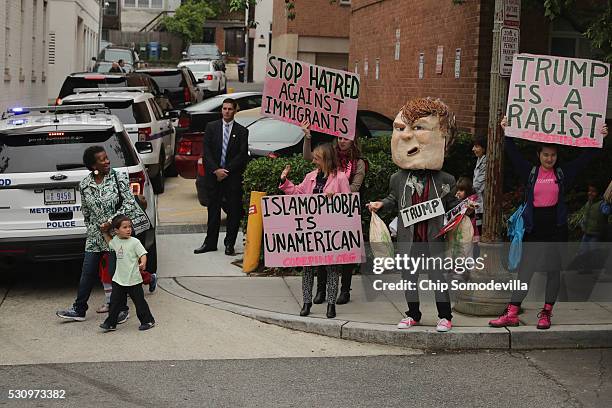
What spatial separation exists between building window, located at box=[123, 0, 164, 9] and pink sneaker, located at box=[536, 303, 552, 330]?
66303 mm

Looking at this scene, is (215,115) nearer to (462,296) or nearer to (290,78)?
(290,78)

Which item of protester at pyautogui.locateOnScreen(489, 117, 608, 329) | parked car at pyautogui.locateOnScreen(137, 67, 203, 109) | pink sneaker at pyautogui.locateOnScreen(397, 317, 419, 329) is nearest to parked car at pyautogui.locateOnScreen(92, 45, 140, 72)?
parked car at pyautogui.locateOnScreen(137, 67, 203, 109)

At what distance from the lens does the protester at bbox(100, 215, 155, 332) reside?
7.97 metres

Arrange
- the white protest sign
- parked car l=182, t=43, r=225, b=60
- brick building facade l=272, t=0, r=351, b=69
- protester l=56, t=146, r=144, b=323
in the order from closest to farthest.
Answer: the white protest sign, protester l=56, t=146, r=144, b=323, brick building facade l=272, t=0, r=351, b=69, parked car l=182, t=43, r=225, b=60

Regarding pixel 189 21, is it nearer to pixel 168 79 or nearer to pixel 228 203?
pixel 168 79

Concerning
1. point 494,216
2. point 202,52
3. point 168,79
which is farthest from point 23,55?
point 202,52

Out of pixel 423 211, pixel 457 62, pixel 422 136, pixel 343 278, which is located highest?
pixel 457 62

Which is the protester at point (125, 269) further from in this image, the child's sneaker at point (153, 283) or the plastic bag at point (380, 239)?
the plastic bag at point (380, 239)

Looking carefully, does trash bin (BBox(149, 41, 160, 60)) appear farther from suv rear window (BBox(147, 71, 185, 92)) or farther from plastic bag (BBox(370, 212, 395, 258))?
plastic bag (BBox(370, 212, 395, 258))

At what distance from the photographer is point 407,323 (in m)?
7.87

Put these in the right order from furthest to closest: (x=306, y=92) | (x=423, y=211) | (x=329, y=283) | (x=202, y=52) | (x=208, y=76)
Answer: (x=202, y=52)
(x=208, y=76)
(x=306, y=92)
(x=329, y=283)
(x=423, y=211)

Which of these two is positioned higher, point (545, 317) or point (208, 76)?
point (208, 76)

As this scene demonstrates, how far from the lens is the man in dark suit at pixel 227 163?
11.0 meters

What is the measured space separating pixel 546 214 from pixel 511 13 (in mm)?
1913
